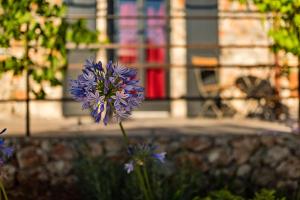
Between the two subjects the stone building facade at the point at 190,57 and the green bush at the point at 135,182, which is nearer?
the green bush at the point at 135,182

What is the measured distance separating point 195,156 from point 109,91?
A: 2.09 metres

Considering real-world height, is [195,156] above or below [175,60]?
below

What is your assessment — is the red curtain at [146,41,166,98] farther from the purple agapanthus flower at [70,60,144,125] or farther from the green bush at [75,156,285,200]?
the purple agapanthus flower at [70,60,144,125]

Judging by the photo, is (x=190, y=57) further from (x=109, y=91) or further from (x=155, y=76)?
(x=109, y=91)

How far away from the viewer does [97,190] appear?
3.97 metres

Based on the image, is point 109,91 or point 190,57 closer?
point 109,91

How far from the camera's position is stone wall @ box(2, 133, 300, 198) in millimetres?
4484

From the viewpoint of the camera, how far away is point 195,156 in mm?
4562

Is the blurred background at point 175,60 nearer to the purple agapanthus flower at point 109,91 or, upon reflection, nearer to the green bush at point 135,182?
the green bush at point 135,182

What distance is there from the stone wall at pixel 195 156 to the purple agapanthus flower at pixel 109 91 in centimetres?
187

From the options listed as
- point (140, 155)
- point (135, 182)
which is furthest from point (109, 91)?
point (135, 182)

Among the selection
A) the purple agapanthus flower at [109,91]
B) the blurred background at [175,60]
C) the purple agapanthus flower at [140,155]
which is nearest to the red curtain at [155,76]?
the blurred background at [175,60]

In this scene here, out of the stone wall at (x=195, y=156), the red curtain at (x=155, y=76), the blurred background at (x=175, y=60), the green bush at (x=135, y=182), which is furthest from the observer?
the red curtain at (x=155, y=76)

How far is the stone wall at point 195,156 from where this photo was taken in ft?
14.7
